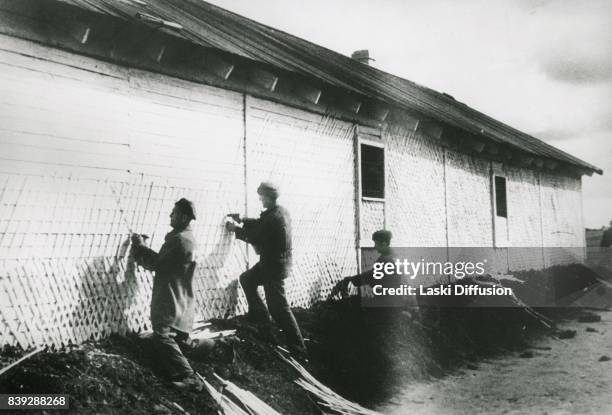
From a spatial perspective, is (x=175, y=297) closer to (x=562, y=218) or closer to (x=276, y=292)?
(x=276, y=292)

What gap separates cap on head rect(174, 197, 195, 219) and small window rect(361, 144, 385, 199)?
5.08 meters

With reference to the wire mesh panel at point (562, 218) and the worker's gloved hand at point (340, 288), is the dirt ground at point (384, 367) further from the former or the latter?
the wire mesh panel at point (562, 218)

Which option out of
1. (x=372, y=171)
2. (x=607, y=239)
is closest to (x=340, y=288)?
(x=372, y=171)

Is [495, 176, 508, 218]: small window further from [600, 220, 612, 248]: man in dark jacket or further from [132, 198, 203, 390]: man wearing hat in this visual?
[132, 198, 203, 390]: man wearing hat

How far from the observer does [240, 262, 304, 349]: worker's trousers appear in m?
6.68

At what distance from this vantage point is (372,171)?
10.5 meters

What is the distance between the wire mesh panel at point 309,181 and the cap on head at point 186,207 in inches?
83.1

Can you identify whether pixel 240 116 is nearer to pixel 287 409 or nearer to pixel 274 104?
pixel 274 104

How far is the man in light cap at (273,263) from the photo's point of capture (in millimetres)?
6680

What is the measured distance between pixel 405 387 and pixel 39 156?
5112 mm

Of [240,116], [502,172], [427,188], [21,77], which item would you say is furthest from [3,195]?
[502,172]

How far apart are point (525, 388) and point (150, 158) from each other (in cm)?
553

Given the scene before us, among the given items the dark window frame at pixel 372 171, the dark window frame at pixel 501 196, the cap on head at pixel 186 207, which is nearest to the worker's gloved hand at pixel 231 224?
the cap on head at pixel 186 207

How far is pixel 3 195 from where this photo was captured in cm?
512
